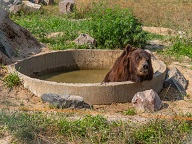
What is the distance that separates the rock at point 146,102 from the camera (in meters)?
8.20

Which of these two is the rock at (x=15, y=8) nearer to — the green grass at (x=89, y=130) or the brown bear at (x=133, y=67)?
the brown bear at (x=133, y=67)

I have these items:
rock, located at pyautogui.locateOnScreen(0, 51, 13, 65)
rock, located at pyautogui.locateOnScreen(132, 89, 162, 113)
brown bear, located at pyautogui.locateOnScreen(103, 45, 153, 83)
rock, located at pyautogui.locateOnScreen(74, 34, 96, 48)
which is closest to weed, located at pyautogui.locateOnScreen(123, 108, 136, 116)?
rock, located at pyautogui.locateOnScreen(132, 89, 162, 113)

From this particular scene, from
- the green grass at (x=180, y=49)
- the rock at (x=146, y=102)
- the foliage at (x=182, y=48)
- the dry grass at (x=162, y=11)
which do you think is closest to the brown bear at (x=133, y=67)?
the rock at (x=146, y=102)

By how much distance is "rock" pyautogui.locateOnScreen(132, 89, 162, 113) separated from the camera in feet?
26.9

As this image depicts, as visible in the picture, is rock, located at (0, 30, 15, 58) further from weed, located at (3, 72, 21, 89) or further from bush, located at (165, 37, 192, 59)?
bush, located at (165, 37, 192, 59)

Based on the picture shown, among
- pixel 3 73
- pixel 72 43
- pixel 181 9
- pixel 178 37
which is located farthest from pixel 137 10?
pixel 3 73

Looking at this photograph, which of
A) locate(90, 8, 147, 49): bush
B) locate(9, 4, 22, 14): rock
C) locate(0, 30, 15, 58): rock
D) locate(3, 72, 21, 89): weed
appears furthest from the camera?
locate(9, 4, 22, 14): rock

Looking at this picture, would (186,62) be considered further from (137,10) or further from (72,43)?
(137,10)

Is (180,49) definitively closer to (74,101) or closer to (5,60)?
(5,60)

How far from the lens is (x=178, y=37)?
1379cm

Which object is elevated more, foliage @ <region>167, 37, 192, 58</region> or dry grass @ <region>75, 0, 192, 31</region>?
foliage @ <region>167, 37, 192, 58</region>

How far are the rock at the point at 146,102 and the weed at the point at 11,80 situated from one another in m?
2.52

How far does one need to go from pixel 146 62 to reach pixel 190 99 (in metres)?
1.37

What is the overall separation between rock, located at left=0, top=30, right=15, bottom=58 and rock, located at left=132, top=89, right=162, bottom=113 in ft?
13.3
